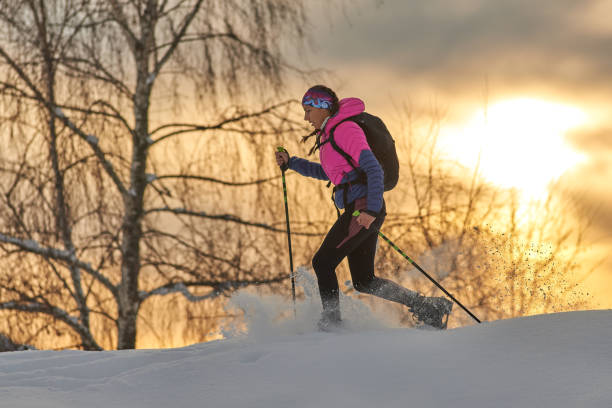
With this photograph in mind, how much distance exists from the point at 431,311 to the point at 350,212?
3.00 feet

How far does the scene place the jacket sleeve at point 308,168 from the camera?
182 inches

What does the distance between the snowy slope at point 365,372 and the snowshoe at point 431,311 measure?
541mm

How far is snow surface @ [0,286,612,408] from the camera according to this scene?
9.18ft

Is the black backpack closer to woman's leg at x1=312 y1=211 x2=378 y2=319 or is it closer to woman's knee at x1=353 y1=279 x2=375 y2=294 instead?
woman's leg at x1=312 y1=211 x2=378 y2=319

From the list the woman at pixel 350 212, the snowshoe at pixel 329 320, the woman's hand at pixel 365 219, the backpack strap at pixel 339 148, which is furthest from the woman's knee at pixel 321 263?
the backpack strap at pixel 339 148

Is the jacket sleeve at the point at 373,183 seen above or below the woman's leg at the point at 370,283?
above

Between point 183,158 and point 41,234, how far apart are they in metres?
1.80

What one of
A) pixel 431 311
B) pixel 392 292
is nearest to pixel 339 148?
pixel 392 292

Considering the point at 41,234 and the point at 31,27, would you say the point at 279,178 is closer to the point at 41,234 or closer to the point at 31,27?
the point at 41,234

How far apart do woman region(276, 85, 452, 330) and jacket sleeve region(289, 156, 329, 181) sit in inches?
9.3

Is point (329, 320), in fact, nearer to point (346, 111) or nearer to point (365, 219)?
point (365, 219)

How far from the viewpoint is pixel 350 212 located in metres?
4.13

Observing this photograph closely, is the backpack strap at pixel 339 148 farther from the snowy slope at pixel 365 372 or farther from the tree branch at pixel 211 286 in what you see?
the tree branch at pixel 211 286

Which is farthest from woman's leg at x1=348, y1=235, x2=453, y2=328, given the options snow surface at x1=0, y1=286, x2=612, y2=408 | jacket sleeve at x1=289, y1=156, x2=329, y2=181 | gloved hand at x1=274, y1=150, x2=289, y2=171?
gloved hand at x1=274, y1=150, x2=289, y2=171
